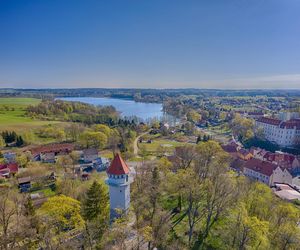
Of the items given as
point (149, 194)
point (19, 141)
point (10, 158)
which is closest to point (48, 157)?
point (10, 158)

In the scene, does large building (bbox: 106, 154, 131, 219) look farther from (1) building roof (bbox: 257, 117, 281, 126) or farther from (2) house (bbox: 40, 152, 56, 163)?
(1) building roof (bbox: 257, 117, 281, 126)

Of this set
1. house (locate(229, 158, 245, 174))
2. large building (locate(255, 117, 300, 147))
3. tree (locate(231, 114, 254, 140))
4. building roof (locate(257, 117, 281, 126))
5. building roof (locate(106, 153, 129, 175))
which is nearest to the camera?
building roof (locate(106, 153, 129, 175))

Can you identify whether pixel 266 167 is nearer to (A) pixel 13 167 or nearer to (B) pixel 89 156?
(B) pixel 89 156

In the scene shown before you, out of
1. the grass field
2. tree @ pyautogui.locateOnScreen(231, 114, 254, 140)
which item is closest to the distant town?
tree @ pyautogui.locateOnScreen(231, 114, 254, 140)

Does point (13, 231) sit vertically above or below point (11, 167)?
above

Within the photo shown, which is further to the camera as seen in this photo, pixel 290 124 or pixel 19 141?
pixel 19 141

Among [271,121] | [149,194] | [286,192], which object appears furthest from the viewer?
[271,121]
